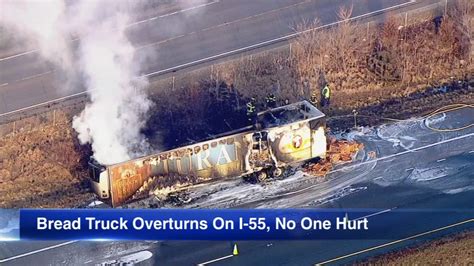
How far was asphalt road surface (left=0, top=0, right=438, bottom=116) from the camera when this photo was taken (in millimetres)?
51094

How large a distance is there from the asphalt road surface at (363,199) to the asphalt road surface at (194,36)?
916cm

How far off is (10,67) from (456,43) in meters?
24.1

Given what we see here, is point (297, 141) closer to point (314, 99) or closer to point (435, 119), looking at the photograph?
point (314, 99)

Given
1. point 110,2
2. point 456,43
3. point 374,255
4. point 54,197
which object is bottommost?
point 374,255

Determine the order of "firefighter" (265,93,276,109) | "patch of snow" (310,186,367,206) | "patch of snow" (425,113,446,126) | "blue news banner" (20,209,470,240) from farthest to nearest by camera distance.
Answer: "patch of snow" (425,113,446,126) < "firefighter" (265,93,276,109) < "patch of snow" (310,186,367,206) < "blue news banner" (20,209,470,240)

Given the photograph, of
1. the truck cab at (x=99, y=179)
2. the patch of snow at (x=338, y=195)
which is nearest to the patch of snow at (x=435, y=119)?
the patch of snow at (x=338, y=195)

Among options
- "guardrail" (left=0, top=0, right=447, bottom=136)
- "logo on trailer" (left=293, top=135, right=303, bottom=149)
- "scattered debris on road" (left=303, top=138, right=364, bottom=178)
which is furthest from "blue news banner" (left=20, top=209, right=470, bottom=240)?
"guardrail" (left=0, top=0, right=447, bottom=136)

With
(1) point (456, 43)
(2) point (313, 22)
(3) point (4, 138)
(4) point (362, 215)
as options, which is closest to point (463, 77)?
(1) point (456, 43)

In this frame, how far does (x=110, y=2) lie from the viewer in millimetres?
55031

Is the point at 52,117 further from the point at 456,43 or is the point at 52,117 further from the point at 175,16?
the point at 456,43

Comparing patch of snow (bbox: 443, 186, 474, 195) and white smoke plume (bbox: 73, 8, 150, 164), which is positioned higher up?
white smoke plume (bbox: 73, 8, 150, 164)

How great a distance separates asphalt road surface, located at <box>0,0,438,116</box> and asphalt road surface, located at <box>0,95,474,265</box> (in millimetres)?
9165

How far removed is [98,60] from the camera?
48.3 metres

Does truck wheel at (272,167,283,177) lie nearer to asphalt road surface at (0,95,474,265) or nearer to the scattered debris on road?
asphalt road surface at (0,95,474,265)
